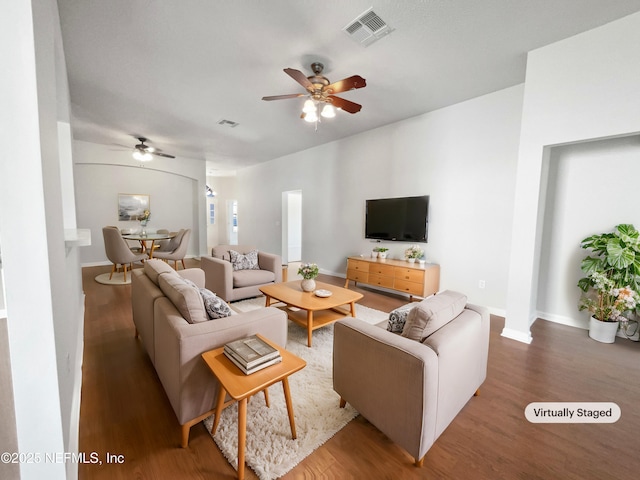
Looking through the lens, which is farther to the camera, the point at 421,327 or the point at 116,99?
the point at 116,99

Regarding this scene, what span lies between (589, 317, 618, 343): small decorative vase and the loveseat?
384 centimetres

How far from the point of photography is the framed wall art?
257 inches

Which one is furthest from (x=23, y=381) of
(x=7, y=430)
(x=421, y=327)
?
(x=421, y=327)

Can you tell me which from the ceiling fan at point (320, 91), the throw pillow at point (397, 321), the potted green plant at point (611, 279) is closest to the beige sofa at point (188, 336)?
the throw pillow at point (397, 321)

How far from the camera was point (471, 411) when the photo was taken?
5.85 ft

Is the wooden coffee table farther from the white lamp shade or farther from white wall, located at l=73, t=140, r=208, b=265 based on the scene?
white wall, located at l=73, t=140, r=208, b=265

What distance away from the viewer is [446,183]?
12.8ft

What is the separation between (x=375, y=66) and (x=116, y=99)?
11.7ft

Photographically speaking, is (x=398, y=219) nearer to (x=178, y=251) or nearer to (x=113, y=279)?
(x=178, y=251)

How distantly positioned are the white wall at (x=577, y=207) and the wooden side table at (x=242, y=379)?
354 cm

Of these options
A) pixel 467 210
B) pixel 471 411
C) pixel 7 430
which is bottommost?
pixel 471 411

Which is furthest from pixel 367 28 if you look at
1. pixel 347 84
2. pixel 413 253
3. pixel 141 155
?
pixel 141 155

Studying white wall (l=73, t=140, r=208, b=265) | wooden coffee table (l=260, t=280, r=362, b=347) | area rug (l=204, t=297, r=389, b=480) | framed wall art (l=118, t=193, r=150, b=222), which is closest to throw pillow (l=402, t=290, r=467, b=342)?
area rug (l=204, t=297, r=389, b=480)

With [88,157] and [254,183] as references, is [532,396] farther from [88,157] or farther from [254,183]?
[88,157]
